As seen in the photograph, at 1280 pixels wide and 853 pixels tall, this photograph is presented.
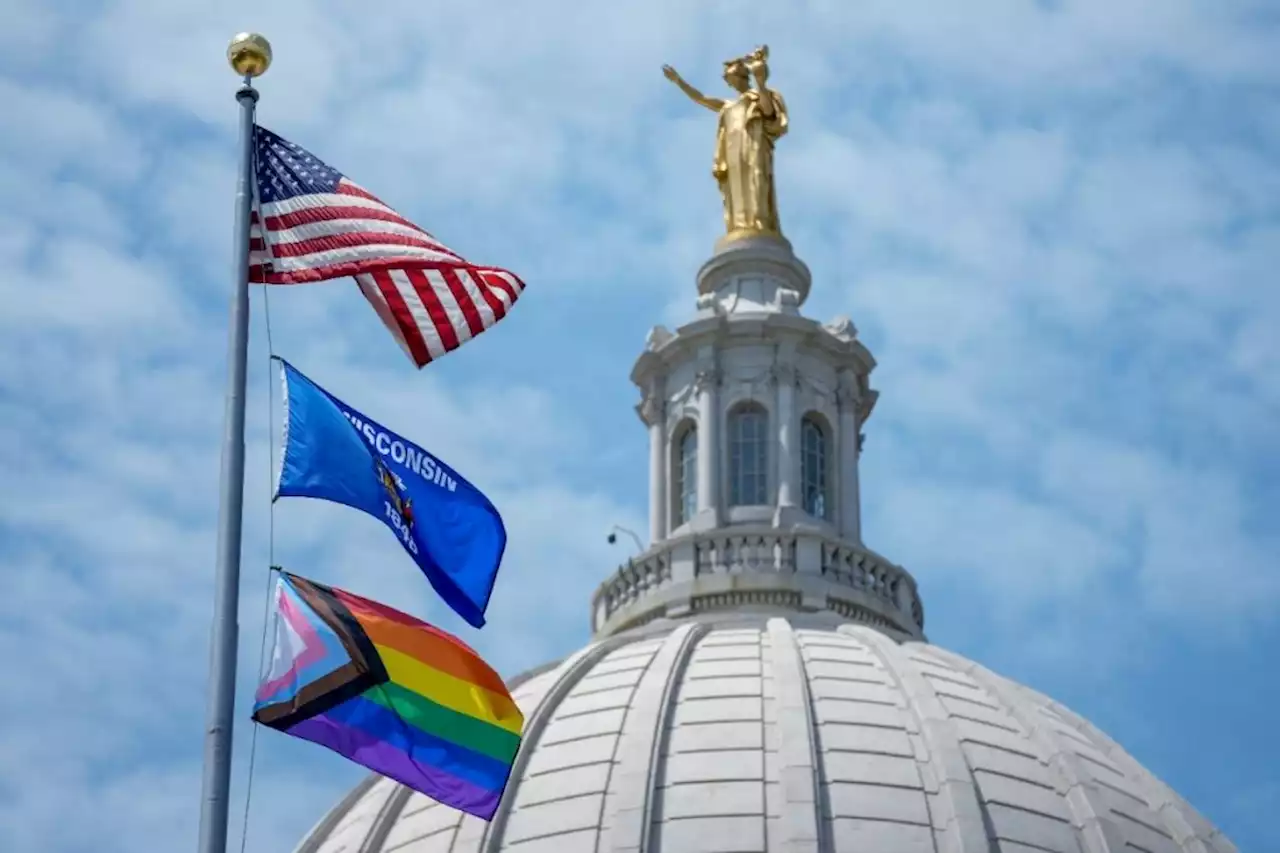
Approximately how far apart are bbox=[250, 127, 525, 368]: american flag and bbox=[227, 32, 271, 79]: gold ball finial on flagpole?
1.94 ft

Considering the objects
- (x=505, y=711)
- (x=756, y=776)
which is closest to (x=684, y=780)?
(x=756, y=776)

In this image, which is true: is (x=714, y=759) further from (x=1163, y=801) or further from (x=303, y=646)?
(x=303, y=646)

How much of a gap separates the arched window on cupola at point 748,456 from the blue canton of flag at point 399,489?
3078 cm

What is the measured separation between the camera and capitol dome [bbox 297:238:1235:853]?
162 ft

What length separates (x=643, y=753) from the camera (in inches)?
1978

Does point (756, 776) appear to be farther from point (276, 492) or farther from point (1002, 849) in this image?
point (276, 492)

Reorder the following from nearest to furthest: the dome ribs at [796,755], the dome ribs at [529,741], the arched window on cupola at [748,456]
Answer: the dome ribs at [796,755] < the dome ribs at [529,741] < the arched window on cupola at [748,456]

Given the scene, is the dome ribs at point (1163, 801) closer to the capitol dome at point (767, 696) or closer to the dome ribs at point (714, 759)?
the capitol dome at point (767, 696)

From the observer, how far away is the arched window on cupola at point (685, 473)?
6094 cm

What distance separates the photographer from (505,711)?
29188mm

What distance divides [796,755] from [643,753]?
2363 millimetres

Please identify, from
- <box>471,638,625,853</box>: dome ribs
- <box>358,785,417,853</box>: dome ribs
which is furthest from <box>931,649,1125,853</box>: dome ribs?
<box>358,785,417,853</box>: dome ribs

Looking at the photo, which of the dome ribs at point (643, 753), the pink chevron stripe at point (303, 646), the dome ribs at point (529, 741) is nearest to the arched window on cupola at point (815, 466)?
the dome ribs at point (529, 741)

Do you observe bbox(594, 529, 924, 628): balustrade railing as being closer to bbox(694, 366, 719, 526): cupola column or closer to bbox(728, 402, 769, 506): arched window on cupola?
bbox(694, 366, 719, 526): cupola column
